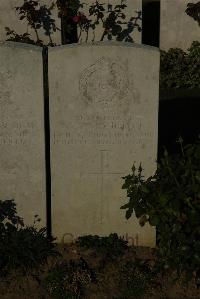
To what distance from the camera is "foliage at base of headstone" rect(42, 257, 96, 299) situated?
15.6ft

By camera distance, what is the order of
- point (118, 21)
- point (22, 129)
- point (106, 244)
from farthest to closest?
point (118, 21) → point (106, 244) → point (22, 129)

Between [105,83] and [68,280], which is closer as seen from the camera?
[68,280]

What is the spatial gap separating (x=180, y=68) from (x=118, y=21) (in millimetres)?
1445

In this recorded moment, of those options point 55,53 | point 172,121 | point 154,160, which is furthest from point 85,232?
point 172,121

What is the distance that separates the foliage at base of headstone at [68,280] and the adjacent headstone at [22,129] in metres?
0.68

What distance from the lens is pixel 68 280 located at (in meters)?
4.85

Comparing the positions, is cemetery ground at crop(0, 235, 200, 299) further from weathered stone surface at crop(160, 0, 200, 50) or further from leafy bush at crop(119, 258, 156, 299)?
weathered stone surface at crop(160, 0, 200, 50)

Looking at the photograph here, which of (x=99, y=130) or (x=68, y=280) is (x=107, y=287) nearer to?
(x=68, y=280)

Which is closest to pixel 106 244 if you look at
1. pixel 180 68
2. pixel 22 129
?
pixel 22 129

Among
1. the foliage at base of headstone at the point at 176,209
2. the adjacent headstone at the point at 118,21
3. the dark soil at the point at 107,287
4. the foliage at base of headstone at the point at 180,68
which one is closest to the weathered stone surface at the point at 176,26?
the foliage at base of headstone at the point at 180,68

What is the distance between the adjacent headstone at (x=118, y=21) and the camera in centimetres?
1075

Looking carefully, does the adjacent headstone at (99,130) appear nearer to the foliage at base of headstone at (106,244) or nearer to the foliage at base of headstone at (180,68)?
the foliage at base of headstone at (106,244)

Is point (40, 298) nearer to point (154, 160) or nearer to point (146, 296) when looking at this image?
point (146, 296)

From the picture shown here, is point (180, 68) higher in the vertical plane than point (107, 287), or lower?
higher
